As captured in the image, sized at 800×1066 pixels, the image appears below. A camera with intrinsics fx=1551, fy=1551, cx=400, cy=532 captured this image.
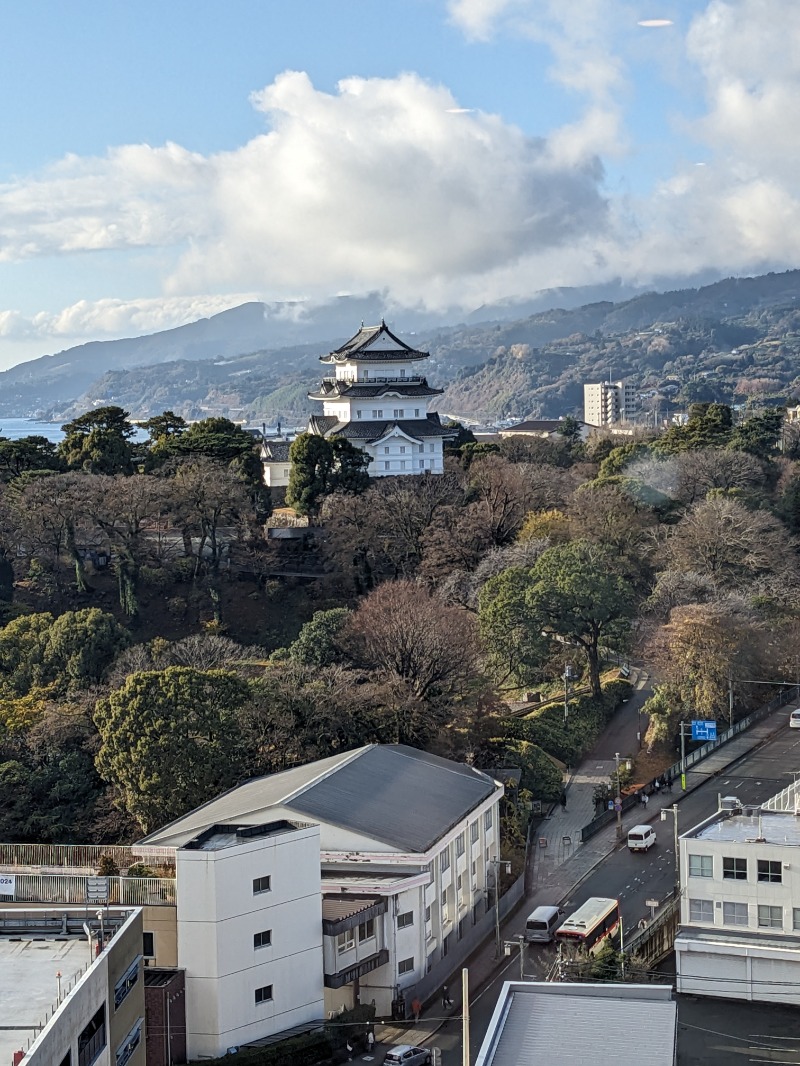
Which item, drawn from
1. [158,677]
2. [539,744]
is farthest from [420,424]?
[158,677]

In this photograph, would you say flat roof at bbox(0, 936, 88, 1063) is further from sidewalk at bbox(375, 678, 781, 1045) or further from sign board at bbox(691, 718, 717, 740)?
sign board at bbox(691, 718, 717, 740)

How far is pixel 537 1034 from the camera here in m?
17.9

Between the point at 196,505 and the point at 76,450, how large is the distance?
5668 millimetres

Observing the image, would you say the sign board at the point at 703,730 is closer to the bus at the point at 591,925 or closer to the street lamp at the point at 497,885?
the street lamp at the point at 497,885

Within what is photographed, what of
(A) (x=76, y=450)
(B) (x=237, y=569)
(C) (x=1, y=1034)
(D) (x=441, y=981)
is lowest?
(D) (x=441, y=981)

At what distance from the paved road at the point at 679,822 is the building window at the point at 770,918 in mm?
2405

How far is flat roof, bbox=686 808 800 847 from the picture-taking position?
80.8ft

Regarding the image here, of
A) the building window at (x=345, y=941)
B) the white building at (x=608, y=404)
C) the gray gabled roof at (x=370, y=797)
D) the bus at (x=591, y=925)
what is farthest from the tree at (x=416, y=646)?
the white building at (x=608, y=404)

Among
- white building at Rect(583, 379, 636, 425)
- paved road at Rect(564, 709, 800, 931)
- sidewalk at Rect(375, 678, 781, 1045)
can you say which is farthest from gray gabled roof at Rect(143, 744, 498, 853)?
white building at Rect(583, 379, 636, 425)

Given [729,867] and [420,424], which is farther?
[420,424]

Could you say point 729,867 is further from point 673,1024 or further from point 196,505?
point 196,505

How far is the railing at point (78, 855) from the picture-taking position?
23.8 metres

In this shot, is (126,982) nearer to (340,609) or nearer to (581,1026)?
(581,1026)

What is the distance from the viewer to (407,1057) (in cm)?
2119
